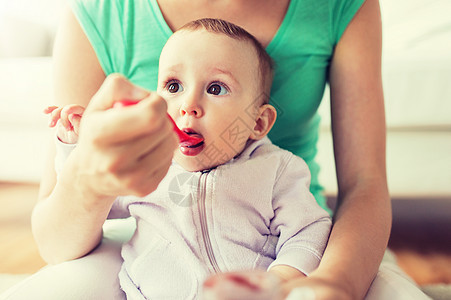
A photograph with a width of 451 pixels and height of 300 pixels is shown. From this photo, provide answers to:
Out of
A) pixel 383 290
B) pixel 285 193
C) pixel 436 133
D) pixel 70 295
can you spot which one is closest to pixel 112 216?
pixel 70 295

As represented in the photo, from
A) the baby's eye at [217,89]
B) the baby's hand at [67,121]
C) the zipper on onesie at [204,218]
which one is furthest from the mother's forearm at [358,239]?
the baby's hand at [67,121]

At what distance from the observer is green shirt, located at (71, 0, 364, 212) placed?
66 centimetres

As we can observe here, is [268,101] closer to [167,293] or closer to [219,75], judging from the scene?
[219,75]

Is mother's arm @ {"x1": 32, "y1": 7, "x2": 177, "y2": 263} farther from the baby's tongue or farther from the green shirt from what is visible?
the green shirt

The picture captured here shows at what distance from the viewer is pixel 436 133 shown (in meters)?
1.25

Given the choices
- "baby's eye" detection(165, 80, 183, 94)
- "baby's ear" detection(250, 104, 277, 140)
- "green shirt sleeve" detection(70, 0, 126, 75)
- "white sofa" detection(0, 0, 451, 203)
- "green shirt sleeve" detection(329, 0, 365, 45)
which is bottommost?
"white sofa" detection(0, 0, 451, 203)

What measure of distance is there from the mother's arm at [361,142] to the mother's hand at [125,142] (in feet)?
0.89

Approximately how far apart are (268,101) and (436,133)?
83 cm

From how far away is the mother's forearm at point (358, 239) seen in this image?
46cm

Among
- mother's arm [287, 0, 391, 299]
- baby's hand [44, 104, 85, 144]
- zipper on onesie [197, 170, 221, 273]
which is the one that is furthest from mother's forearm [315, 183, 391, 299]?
baby's hand [44, 104, 85, 144]

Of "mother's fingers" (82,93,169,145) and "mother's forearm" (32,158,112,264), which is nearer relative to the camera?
"mother's fingers" (82,93,169,145)

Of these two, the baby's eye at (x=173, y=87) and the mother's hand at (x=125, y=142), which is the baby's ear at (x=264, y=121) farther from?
the mother's hand at (x=125, y=142)

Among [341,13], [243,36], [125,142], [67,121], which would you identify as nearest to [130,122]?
[125,142]

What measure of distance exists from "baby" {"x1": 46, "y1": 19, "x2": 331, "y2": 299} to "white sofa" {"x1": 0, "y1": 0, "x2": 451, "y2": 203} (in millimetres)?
729
